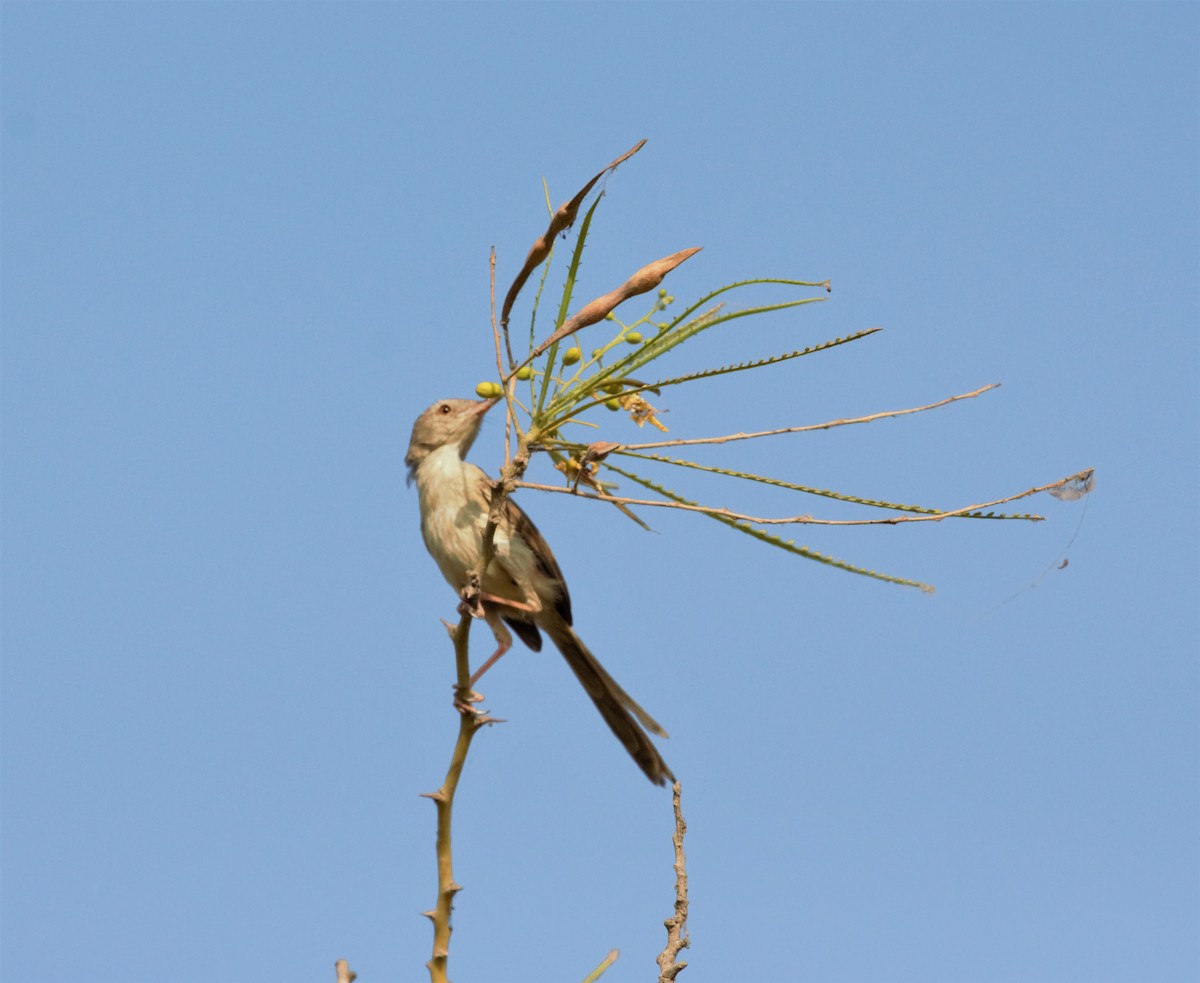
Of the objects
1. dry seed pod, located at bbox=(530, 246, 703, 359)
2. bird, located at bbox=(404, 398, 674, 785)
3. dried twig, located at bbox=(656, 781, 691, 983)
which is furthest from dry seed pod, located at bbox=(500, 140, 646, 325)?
bird, located at bbox=(404, 398, 674, 785)

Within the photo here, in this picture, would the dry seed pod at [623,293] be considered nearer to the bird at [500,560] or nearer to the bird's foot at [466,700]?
the bird's foot at [466,700]

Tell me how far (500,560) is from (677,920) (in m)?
3.13

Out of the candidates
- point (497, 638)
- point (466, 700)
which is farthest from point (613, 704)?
point (466, 700)

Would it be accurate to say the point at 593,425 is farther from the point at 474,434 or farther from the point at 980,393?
the point at 474,434

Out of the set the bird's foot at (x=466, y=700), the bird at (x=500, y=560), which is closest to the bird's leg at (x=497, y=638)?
the bird at (x=500, y=560)

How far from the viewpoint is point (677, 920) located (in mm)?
2551

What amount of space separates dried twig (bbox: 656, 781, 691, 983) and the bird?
8.60ft

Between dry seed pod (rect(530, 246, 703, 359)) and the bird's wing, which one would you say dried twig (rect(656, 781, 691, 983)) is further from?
the bird's wing

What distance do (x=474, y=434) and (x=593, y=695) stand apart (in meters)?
1.41

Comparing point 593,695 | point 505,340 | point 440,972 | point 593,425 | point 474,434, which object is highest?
point 474,434

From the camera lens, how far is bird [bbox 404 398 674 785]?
213 inches

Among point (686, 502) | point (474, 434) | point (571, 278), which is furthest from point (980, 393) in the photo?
point (474, 434)

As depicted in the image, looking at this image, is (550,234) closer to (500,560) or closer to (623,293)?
(623,293)

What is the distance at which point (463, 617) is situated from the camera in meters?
3.12
